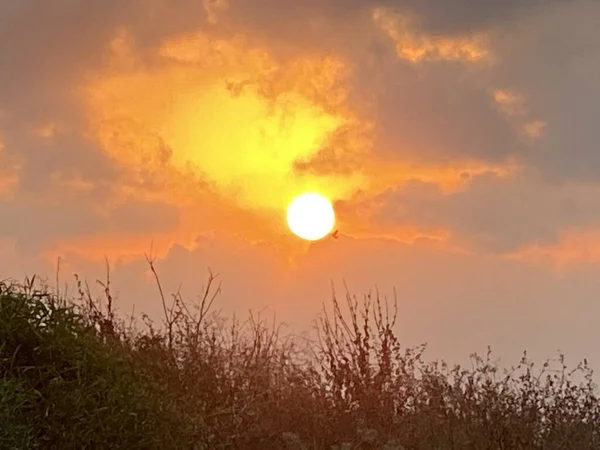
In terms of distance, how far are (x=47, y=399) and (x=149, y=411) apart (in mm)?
968

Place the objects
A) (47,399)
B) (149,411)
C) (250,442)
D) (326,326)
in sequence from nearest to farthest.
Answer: (47,399), (149,411), (250,442), (326,326)


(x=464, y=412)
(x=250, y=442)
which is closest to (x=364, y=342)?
(x=464, y=412)

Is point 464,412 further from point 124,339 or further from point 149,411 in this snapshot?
point 149,411

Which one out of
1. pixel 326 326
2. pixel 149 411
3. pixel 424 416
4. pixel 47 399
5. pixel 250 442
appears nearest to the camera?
pixel 47 399

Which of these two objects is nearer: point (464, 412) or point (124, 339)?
point (124, 339)

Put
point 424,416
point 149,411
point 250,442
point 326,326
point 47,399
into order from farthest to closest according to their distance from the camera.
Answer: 1. point 326,326
2. point 424,416
3. point 250,442
4. point 149,411
5. point 47,399

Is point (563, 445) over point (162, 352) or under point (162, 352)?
under

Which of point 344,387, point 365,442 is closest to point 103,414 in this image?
point 365,442

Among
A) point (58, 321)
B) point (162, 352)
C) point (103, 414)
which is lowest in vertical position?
point (103, 414)

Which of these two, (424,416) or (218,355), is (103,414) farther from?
(424,416)

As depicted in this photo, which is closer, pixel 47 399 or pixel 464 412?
pixel 47 399

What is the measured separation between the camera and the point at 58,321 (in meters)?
7.87

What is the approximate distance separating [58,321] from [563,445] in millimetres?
6298

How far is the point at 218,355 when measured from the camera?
12.1 meters
